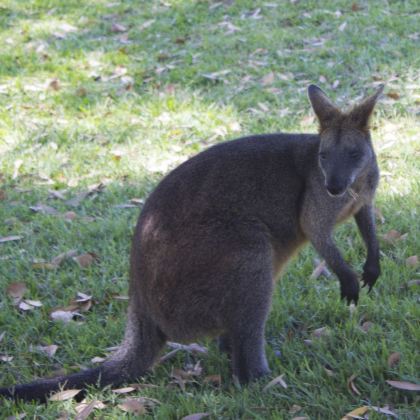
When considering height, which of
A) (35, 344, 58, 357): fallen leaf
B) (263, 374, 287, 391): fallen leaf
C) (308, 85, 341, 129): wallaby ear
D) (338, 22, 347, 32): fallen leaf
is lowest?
(35, 344, 58, 357): fallen leaf

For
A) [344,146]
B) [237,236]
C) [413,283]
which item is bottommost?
[413,283]

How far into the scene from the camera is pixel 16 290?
13.8 ft

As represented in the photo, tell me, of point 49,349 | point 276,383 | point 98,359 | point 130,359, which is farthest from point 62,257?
point 276,383

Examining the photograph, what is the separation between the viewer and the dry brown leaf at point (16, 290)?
417cm

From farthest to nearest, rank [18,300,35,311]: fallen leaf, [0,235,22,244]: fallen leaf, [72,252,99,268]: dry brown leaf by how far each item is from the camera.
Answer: [0,235,22,244]: fallen leaf, [72,252,99,268]: dry brown leaf, [18,300,35,311]: fallen leaf

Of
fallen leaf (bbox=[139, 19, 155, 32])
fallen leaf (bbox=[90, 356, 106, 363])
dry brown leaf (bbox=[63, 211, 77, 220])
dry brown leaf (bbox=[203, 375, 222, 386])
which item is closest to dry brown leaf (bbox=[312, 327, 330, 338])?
dry brown leaf (bbox=[203, 375, 222, 386])

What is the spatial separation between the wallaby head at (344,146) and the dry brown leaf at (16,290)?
6.34 ft

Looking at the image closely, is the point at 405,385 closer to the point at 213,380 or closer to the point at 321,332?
the point at 321,332

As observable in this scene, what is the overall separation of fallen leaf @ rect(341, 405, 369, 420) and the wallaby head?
0.94 metres

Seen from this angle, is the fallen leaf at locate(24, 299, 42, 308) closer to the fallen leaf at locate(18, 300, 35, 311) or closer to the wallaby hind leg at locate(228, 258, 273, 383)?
the fallen leaf at locate(18, 300, 35, 311)

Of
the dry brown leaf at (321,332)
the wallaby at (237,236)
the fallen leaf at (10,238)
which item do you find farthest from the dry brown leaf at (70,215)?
the dry brown leaf at (321,332)

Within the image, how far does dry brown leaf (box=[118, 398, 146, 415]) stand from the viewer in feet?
10.00

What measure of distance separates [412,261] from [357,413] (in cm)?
141

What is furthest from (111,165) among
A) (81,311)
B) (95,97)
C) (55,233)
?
(81,311)
